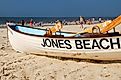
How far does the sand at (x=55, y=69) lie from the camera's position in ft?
26.0

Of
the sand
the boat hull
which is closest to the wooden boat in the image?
the boat hull

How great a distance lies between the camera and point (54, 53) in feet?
33.1

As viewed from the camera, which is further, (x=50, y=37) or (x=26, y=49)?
(x=26, y=49)

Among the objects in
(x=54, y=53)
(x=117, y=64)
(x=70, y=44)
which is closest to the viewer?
(x=117, y=64)

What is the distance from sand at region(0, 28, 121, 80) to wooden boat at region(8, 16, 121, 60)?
26 centimetres

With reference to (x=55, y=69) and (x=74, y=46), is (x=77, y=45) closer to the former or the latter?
(x=74, y=46)

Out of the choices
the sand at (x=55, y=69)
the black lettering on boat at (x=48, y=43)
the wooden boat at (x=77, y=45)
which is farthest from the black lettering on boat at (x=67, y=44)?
the black lettering on boat at (x=48, y=43)

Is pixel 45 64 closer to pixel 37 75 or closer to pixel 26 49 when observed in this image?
pixel 37 75

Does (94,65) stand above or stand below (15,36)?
below

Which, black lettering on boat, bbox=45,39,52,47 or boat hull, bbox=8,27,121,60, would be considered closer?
boat hull, bbox=8,27,121,60

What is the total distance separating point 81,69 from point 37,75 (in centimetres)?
121

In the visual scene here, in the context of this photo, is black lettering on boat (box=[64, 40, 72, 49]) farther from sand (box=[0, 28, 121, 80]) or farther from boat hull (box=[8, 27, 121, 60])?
sand (box=[0, 28, 121, 80])

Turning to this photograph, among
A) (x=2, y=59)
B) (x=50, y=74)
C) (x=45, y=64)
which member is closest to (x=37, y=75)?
(x=50, y=74)

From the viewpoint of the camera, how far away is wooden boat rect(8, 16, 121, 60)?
28.1 feet
